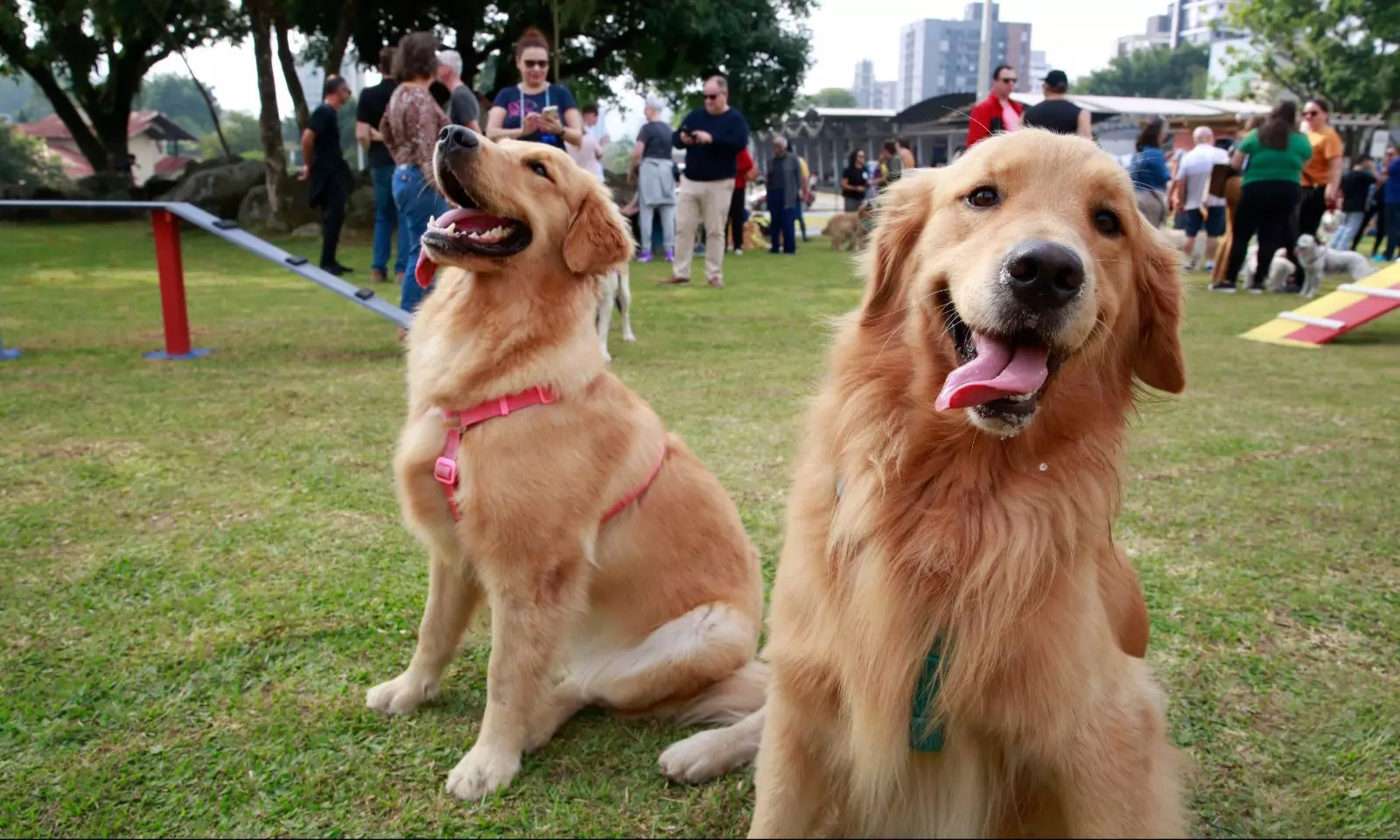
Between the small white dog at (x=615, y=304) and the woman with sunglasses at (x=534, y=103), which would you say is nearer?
the small white dog at (x=615, y=304)

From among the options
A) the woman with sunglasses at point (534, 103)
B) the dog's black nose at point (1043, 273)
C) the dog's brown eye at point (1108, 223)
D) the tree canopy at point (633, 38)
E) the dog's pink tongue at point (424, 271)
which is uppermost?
the tree canopy at point (633, 38)

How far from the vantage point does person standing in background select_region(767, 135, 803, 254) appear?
17.8m

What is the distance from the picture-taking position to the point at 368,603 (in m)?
3.30

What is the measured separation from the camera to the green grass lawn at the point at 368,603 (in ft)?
7.55

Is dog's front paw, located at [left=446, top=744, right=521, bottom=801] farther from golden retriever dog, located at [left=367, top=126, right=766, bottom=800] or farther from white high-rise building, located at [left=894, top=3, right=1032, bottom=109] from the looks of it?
white high-rise building, located at [left=894, top=3, right=1032, bottom=109]

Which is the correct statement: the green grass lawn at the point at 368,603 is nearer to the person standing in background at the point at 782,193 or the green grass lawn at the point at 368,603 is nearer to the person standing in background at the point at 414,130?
the person standing in background at the point at 414,130

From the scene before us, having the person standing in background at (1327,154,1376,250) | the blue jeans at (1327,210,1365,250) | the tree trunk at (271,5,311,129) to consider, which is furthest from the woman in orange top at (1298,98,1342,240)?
the tree trunk at (271,5,311,129)

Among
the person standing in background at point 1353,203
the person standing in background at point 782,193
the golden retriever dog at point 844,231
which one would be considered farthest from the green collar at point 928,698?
the person standing in background at point 1353,203

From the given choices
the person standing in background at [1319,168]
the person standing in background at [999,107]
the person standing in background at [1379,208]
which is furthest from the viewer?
the person standing in background at [1379,208]

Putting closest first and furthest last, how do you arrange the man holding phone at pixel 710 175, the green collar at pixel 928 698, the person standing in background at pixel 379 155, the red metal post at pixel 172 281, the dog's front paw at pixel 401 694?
the green collar at pixel 928 698
the dog's front paw at pixel 401 694
the red metal post at pixel 172 281
the person standing in background at pixel 379 155
the man holding phone at pixel 710 175

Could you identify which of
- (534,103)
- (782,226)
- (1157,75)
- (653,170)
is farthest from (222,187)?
(1157,75)

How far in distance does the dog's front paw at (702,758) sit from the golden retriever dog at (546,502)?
209 millimetres

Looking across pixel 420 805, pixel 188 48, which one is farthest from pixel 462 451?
pixel 188 48

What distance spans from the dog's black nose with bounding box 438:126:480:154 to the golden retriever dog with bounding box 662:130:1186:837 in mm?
1425
